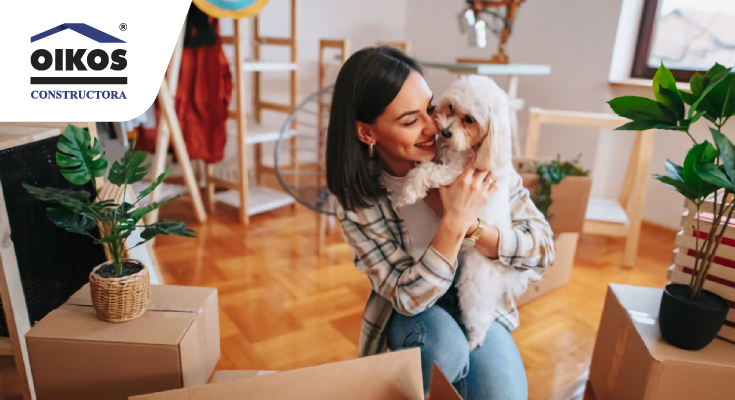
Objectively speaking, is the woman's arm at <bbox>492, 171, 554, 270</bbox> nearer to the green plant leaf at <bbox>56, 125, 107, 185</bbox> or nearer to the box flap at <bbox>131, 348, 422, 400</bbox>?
the box flap at <bbox>131, 348, 422, 400</bbox>

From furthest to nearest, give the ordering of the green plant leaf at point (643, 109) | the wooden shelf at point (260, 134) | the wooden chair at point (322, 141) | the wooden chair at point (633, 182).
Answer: the wooden shelf at point (260, 134), the wooden chair at point (322, 141), the wooden chair at point (633, 182), the green plant leaf at point (643, 109)

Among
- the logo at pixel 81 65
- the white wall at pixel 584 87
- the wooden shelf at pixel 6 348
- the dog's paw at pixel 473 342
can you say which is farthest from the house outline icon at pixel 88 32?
the white wall at pixel 584 87

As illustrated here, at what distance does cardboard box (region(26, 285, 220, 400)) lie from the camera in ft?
3.03

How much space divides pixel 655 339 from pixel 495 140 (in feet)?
1.94

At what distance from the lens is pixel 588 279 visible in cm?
205

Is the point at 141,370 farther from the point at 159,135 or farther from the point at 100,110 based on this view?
the point at 159,135

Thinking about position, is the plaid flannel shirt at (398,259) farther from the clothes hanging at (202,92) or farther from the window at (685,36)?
the window at (685,36)

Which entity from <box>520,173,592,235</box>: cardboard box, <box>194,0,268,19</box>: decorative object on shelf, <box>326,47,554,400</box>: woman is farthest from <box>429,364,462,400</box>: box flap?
<box>520,173,592,235</box>: cardboard box

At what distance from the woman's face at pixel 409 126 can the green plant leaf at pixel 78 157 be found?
20.4 inches

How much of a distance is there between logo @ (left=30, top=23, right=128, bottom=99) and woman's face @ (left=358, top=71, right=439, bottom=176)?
2.66 feet

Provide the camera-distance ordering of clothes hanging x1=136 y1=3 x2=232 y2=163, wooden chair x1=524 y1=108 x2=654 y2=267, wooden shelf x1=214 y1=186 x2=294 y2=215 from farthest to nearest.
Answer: wooden shelf x1=214 y1=186 x2=294 y2=215 → clothes hanging x1=136 y1=3 x2=232 y2=163 → wooden chair x1=524 y1=108 x2=654 y2=267

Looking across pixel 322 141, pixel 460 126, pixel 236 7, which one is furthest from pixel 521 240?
pixel 322 141

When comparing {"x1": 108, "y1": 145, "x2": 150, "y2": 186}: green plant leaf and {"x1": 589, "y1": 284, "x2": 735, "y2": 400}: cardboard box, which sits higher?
{"x1": 108, "y1": 145, "x2": 150, "y2": 186}: green plant leaf

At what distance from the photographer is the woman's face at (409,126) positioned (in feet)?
3.10
